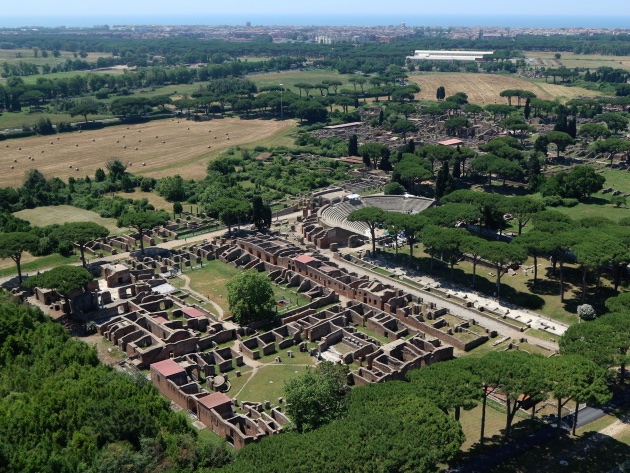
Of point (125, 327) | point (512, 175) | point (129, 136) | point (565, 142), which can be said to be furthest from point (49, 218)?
point (565, 142)

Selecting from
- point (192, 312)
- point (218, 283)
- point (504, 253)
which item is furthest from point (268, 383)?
point (504, 253)

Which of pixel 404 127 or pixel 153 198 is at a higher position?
pixel 404 127

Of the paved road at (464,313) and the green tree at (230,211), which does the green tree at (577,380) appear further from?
the green tree at (230,211)

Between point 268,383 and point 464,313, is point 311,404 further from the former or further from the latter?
point 464,313

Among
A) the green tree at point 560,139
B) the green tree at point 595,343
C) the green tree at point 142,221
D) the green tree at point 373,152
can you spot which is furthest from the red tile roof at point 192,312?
the green tree at point 560,139

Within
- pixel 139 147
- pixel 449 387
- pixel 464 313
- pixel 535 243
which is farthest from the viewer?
pixel 139 147

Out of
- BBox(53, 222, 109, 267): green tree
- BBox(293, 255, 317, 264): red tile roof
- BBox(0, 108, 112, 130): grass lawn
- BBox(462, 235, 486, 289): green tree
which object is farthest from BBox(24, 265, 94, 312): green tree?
BBox(0, 108, 112, 130): grass lawn
